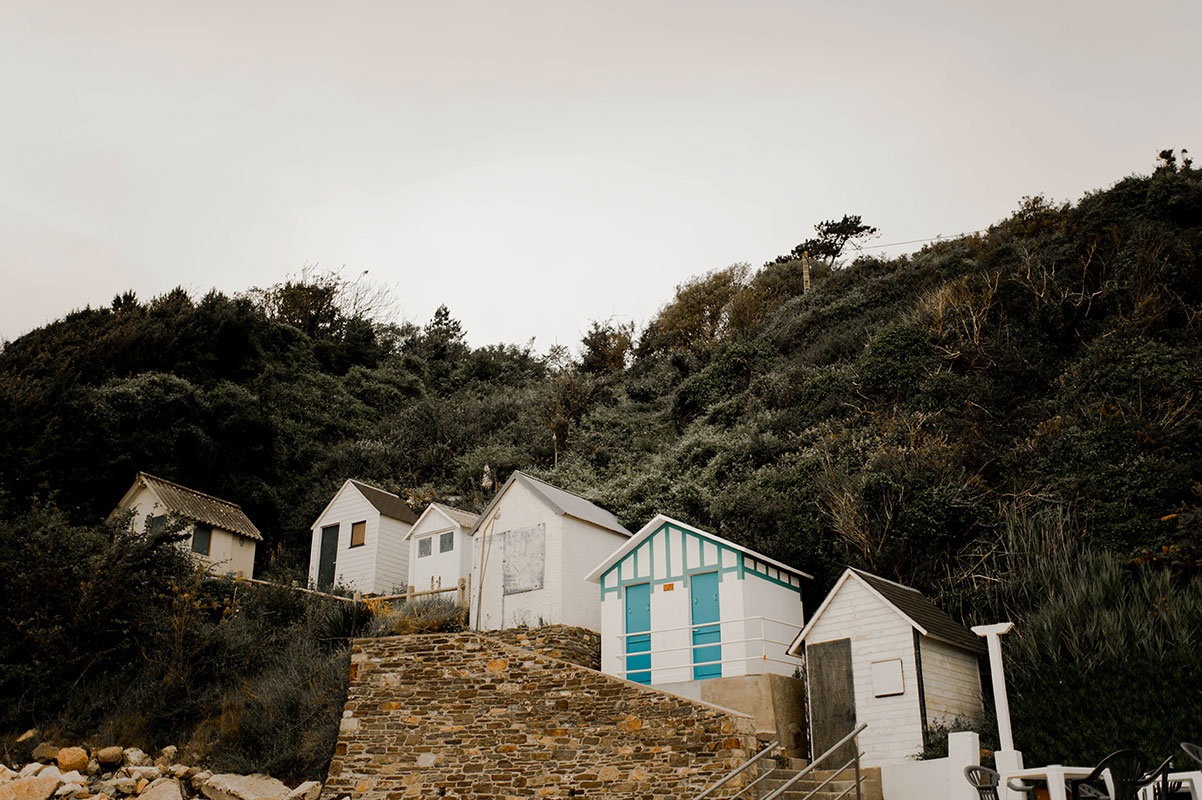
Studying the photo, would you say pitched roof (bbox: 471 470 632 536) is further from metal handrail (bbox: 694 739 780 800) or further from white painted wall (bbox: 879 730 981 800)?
white painted wall (bbox: 879 730 981 800)

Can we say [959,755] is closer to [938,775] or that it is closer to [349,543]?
[938,775]

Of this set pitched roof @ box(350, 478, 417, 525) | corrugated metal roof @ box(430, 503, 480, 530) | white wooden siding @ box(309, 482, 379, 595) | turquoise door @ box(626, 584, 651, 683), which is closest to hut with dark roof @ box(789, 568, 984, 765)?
turquoise door @ box(626, 584, 651, 683)

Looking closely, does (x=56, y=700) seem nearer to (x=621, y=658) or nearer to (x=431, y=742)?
(x=431, y=742)

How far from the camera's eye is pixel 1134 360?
58.3 feet

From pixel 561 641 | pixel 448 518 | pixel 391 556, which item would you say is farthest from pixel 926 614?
pixel 391 556

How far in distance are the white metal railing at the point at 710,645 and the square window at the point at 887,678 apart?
2.47 metres

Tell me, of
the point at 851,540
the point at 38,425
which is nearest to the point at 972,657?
the point at 851,540

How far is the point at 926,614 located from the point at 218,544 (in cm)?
1983

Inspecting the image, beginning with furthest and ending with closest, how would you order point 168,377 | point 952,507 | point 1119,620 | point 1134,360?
Answer: point 168,377 → point 1134,360 → point 952,507 → point 1119,620

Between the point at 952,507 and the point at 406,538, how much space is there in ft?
47.7

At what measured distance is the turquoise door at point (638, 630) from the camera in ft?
53.9

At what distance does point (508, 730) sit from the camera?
14.5m

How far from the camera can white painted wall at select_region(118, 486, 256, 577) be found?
23.8 meters

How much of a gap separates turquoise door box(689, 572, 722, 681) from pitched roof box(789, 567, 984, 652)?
6.33ft
